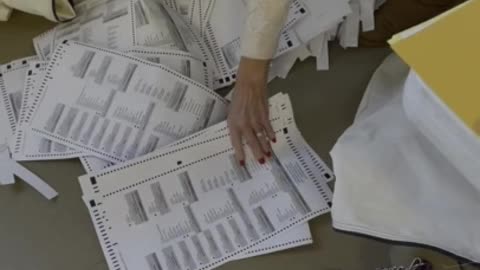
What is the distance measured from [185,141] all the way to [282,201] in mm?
188

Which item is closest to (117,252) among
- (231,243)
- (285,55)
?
(231,243)

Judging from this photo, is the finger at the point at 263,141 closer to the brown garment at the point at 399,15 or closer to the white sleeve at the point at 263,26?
the white sleeve at the point at 263,26

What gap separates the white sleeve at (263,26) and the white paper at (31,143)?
0.35 meters

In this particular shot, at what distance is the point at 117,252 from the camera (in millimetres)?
1005

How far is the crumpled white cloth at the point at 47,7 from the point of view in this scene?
119 cm

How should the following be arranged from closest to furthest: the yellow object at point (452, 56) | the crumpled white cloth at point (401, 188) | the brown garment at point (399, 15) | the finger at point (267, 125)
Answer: the yellow object at point (452, 56) → the crumpled white cloth at point (401, 188) → the finger at point (267, 125) → the brown garment at point (399, 15)

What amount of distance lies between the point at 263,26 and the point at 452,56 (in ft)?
1.20

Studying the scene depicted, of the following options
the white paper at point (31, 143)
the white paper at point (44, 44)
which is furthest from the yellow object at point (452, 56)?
the white paper at point (44, 44)

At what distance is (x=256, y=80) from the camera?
39.9 inches

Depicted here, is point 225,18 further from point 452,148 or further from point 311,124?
point 452,148

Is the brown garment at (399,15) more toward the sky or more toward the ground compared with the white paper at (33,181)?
more toward the sky

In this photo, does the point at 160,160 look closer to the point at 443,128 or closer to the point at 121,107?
the point at 121,107

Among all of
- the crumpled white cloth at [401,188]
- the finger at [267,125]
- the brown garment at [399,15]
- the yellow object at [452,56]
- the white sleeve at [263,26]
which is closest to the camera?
the yellow object at [452,56]

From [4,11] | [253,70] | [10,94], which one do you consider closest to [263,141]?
[253,70]
